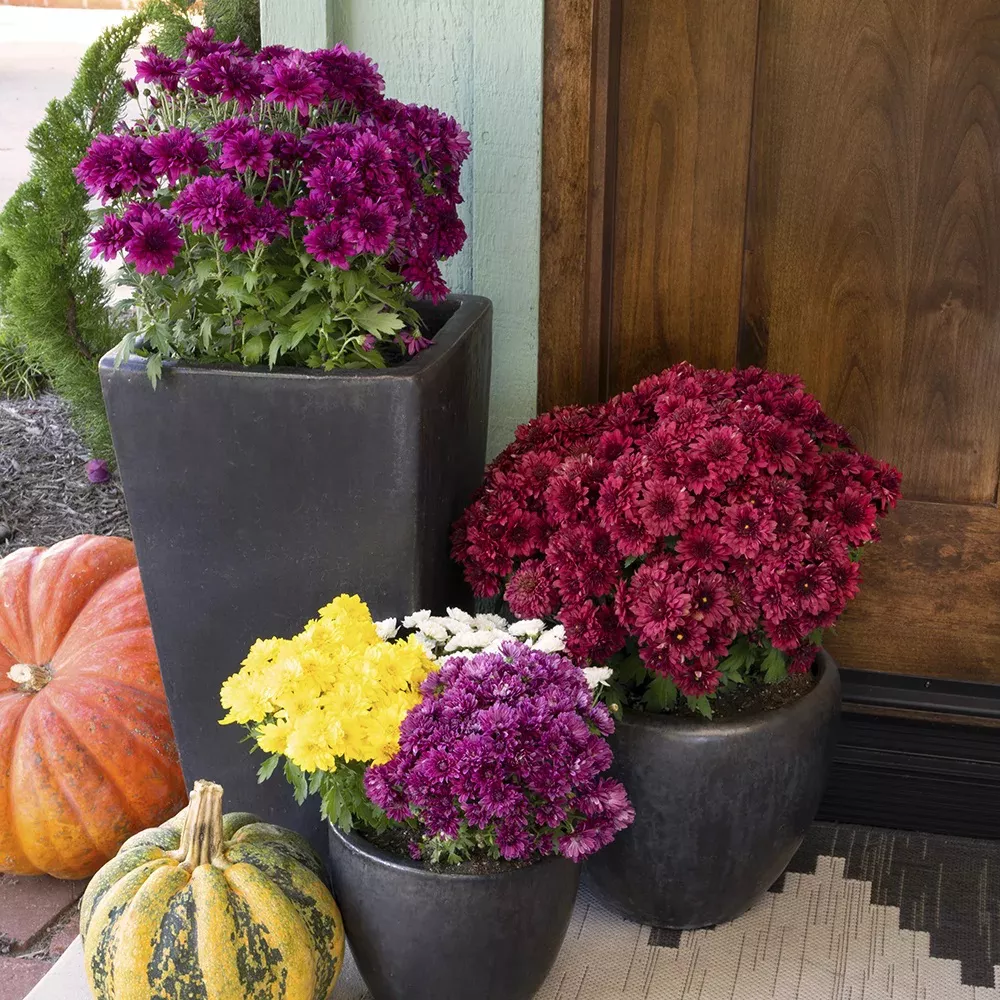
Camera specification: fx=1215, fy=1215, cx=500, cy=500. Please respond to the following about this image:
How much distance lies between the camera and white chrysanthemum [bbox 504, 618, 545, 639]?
158 cm

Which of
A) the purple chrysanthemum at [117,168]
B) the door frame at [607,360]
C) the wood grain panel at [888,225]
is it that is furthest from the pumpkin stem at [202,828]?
the wood grain panel at [888,225]

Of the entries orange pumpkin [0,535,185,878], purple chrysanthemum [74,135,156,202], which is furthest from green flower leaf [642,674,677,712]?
purple chrysanthemum [74,135,156,202]

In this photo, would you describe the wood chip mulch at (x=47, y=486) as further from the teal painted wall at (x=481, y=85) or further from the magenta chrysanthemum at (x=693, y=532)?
the magenta chrysanthemum at (x=693, y=532)

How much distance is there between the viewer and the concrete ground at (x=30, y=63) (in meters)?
5.13

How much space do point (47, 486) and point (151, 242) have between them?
188 centimetres

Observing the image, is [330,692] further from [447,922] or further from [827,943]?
[827,943]

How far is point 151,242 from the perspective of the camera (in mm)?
1457

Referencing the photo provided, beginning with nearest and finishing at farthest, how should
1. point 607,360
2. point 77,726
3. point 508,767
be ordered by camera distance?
point 508,767
point 77,726
point 607,360

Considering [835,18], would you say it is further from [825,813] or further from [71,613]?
[71,613]

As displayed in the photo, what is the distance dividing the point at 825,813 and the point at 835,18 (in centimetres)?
129

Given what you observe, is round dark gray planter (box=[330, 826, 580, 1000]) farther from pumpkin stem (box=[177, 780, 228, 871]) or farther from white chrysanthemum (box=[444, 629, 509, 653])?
white chrysanthemum (box=[444, 629, 509, 653])

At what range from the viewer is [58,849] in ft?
6.16

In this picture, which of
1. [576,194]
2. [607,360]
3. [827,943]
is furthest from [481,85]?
[827,943]

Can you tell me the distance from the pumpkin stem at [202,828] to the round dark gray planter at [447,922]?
15 centimetres
